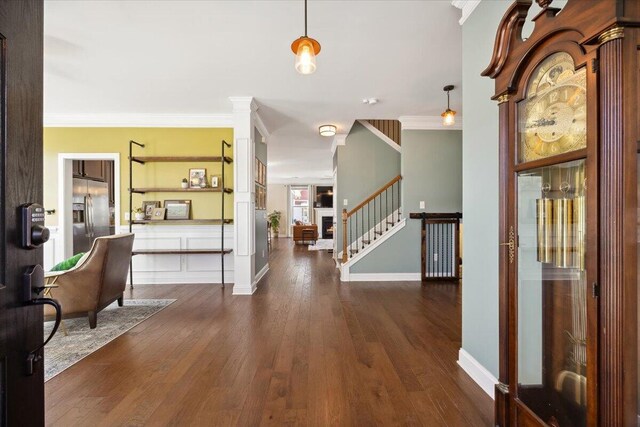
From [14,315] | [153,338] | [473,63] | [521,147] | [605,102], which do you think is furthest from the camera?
[153,338]

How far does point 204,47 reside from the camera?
9.20ft

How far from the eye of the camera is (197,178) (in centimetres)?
473

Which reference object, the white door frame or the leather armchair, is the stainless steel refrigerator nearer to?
the white door frame

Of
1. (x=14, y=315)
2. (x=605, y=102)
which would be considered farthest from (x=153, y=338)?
(x=605, y=102)

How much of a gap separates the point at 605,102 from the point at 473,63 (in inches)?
54.8

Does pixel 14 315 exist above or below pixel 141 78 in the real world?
below

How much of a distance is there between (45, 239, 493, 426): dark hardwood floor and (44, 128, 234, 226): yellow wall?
198 centimetres

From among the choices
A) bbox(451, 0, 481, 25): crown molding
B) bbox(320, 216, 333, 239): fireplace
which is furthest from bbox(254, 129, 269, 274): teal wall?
bbox(320, 216, 333, 239): fireplace

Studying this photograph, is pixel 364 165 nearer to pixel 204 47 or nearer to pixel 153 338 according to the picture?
pixel 204 47

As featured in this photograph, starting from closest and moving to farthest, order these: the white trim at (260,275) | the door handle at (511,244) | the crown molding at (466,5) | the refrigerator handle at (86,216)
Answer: the door handle at (511,244)
the crown molding at (466,5)
the white trim at (260,275)
the refrigerator handle at (86,216)

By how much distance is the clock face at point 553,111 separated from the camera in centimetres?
100

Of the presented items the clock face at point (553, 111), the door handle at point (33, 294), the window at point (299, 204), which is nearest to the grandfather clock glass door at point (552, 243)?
the clock face at point (553, 111)

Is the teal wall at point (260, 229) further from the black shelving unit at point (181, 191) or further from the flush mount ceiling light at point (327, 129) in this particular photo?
the flush mount ceiling light at point (327, 129)

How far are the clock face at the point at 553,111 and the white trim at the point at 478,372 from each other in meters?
1.38
